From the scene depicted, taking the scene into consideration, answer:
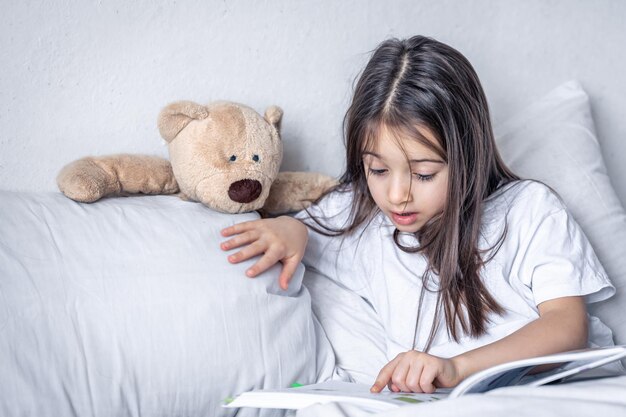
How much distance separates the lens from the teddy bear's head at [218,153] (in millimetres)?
982

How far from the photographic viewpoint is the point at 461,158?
0.96m

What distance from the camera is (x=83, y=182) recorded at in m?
0.92

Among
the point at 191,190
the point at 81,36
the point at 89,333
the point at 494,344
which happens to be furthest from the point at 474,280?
the point at 81,36

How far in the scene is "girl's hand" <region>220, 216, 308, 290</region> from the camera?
0.95 meters

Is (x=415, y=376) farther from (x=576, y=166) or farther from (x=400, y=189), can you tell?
(x=576, y=166)

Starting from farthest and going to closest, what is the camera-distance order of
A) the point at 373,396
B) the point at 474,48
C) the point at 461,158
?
1. the point at 474,48
2. the point at 461,158
3. the point at 373,396

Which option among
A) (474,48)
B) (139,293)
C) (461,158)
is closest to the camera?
(139,293)

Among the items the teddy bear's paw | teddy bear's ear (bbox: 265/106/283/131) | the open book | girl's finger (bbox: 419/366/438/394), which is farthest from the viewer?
teddy bear's ear (bbox: 265/106/283/131)

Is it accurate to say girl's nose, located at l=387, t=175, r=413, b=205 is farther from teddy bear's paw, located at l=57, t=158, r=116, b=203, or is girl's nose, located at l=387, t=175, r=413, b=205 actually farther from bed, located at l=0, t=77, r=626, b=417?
teddy bear's paw, located at l=57, t=158, r=116, b=203

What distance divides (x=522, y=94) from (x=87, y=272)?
3.24 feet

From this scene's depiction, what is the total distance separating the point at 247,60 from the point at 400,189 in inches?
15.0

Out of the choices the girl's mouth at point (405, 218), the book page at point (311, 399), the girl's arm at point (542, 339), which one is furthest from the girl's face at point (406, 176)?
the book page at point (311, 399)

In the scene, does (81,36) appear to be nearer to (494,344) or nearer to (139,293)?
(139,293)

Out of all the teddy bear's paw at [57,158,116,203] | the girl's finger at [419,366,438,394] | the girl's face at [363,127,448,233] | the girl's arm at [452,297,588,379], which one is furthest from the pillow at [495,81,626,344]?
the teddy bear's paw at [57,158,116,203]
